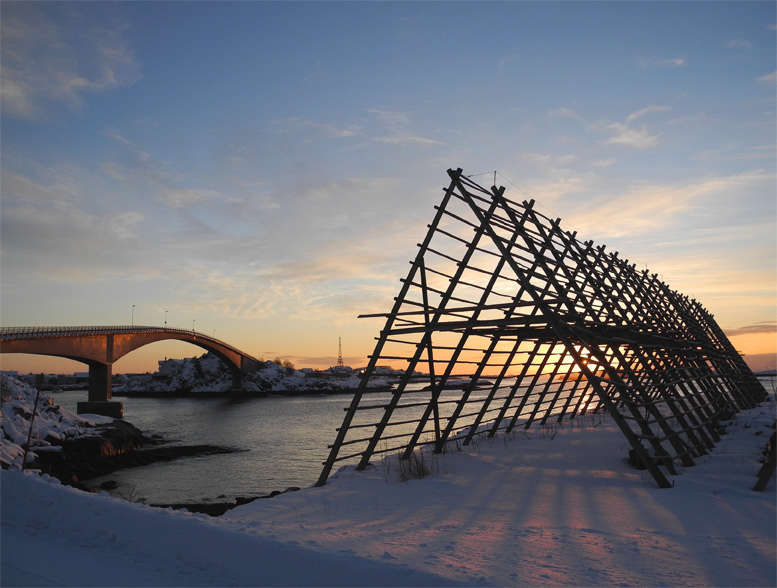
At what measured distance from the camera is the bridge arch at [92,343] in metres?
42.4

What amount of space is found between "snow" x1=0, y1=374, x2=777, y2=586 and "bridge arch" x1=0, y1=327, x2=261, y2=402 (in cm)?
4309

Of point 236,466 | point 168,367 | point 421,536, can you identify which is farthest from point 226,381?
point 421,536

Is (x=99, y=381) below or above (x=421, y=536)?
below

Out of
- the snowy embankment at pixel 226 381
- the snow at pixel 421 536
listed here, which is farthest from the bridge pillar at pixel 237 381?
the snow at pixel 421 536

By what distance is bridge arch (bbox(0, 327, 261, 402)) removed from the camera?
4238 cm

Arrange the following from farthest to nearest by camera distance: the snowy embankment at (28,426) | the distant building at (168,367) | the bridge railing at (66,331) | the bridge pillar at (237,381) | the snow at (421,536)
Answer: the distant building at (168,367) → the bridge pillar at (237,381) → the bridge railing at (66,331) → the snowy embankment at (28,426) → the snow at (421,536)

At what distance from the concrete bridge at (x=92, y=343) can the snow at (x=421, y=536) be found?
141 feet

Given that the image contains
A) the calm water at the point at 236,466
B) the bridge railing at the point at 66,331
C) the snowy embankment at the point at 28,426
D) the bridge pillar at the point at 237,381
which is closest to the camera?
the snowy embankment at the point at 28,426

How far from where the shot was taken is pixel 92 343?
49438 millimetres

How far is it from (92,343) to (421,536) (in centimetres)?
5181

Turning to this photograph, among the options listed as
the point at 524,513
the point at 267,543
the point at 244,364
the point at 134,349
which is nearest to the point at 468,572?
the point at 267,543

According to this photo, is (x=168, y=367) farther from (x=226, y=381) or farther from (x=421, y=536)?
(x=421, y=536)

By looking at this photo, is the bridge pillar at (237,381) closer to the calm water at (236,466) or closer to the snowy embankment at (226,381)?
the snowy embankment at (226,381)

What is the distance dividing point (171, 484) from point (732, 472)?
57.6 feet
